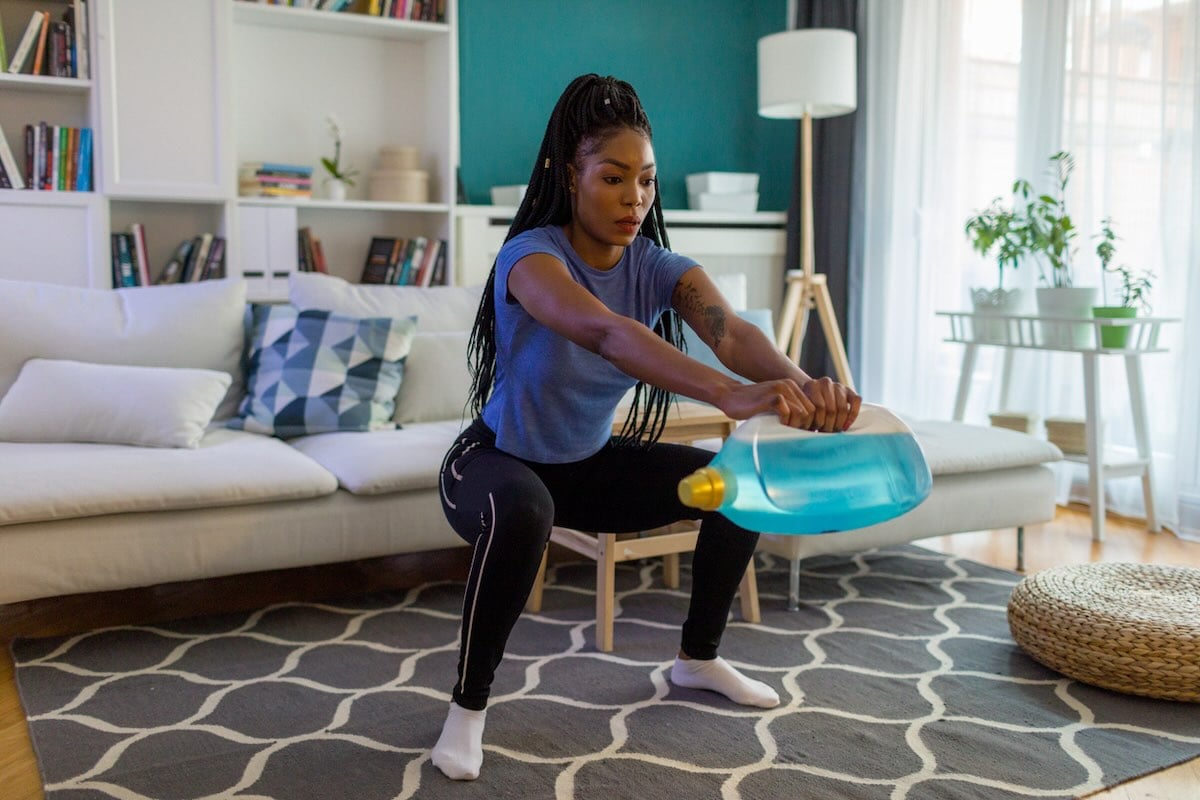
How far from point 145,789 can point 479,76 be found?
3480mm

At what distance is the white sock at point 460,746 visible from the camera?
1.87 m

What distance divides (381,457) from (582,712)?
3.01 feet

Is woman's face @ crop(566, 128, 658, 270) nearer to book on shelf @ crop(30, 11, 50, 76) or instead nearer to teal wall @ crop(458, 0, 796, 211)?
book on shelf @ crop(30, 11, 50, 76)

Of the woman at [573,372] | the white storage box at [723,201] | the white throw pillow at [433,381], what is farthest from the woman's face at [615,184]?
the white storage box at [723,201]

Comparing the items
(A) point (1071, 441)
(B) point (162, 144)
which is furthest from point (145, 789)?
(A) point (1071, 441)

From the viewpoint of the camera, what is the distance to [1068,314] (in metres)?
3.79

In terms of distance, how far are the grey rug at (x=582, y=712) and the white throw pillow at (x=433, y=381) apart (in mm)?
633

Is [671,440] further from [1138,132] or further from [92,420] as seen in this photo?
[1138,132]

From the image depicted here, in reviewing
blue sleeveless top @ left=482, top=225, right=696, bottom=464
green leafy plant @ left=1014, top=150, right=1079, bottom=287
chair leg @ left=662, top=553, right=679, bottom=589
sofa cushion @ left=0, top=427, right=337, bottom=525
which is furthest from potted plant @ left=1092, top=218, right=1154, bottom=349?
sofa cushion @ left=0, top=427, right=337, bottom=525

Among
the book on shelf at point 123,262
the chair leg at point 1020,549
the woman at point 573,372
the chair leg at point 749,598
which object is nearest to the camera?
the woman at point 573,372

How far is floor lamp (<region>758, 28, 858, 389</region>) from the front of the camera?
418cm

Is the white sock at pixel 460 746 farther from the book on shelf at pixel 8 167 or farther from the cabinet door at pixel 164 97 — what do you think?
the book on shelf at pixel 8 167

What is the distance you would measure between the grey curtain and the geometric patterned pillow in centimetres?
233

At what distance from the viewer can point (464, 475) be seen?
1963 mm
